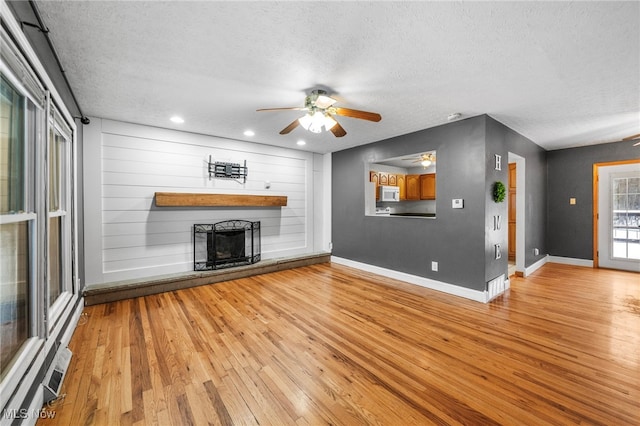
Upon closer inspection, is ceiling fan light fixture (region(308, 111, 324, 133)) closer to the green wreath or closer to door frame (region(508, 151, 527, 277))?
the green wreath

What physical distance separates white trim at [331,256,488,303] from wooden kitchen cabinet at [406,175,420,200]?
117 inches

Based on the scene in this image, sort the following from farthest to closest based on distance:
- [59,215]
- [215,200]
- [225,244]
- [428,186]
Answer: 1. [428,186]
2. [225,244]
3. [215,200]
4. [59,215]

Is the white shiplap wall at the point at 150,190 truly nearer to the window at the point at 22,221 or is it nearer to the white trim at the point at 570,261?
the window at the point at 22,221

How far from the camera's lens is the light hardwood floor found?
1.58 metres

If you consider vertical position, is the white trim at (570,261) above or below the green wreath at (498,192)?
below

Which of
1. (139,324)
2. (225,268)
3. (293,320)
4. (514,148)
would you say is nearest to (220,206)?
(225,268)

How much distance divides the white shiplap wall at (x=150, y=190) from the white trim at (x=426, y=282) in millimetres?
1842

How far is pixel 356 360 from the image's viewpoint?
212 cm

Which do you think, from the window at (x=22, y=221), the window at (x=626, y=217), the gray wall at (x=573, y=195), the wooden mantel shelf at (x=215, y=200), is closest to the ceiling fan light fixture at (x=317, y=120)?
the window at (x=22, y=221)

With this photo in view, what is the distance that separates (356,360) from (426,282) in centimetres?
231

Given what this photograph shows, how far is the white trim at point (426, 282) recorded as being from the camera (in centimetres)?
342

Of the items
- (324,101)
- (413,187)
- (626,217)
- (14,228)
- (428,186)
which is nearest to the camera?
(14,228)

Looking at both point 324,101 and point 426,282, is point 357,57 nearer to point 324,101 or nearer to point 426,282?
point 324,101

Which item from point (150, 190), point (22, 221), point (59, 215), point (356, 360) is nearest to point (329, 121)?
point (356, 360)
